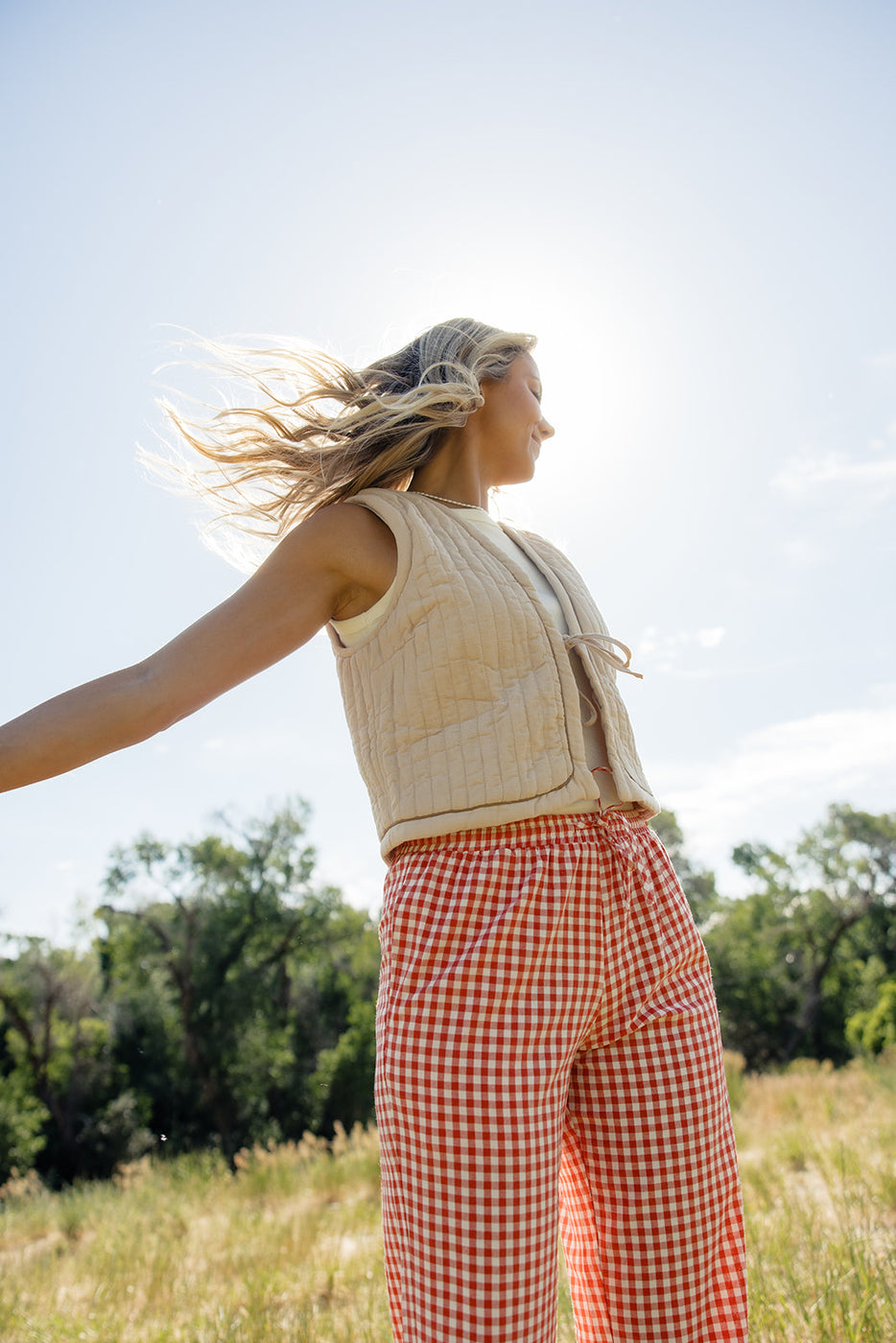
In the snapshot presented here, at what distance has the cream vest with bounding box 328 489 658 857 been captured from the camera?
4.14ft

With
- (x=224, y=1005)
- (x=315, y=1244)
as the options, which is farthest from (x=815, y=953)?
(x=315, y=1244)

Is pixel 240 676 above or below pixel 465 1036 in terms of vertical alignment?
above

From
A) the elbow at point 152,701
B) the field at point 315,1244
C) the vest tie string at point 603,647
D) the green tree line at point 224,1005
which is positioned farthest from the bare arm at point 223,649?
the green tree line at point 224,1005

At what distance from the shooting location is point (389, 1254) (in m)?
1.16

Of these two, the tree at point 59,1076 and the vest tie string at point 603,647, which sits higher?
the vest tie string at point 603,647

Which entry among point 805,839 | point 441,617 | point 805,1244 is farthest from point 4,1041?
point 441,617

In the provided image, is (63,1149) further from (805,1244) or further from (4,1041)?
(805,1244)

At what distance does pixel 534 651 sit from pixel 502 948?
42cm

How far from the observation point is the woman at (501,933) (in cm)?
109

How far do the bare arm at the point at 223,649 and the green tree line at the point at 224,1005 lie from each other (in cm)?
2117

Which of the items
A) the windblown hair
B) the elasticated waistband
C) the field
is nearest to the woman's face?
the windblown hair

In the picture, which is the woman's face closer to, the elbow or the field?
the elbow

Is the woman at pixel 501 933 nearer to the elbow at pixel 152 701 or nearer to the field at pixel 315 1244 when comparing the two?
the elbow at pixel 152 701

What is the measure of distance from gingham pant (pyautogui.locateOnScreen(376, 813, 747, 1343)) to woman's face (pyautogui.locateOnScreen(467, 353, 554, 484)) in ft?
2.51
